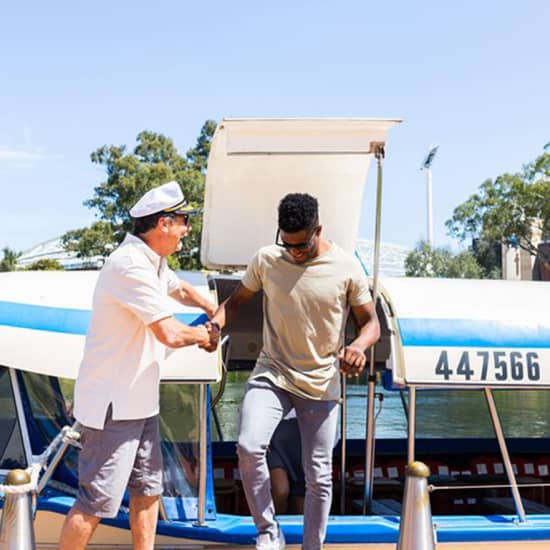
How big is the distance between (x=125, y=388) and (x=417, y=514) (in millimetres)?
1479

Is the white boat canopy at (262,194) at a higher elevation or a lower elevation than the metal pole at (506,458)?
higher

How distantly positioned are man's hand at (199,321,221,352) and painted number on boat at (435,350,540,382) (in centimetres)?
122

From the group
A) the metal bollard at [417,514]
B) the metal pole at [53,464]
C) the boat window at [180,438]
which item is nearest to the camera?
the metal bollard at [417,514]

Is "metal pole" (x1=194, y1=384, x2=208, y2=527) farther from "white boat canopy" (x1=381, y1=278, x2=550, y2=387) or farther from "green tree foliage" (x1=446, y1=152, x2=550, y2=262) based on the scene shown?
"green tree foliage" (x1=446, y1=152, x2=550, y2=262)

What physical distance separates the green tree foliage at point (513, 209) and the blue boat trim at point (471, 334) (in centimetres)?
3197

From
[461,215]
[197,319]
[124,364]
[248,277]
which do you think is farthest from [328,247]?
[461,215]

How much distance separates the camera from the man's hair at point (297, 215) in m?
4.21

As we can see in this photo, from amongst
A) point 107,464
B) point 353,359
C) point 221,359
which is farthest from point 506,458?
point 107,464

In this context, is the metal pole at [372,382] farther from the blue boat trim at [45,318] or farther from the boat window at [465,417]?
the boat window at [465,417]

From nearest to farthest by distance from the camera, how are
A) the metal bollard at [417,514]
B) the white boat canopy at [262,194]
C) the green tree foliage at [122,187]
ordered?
the metal bollard at [417,514]
the white boat canopy at [262,194]
the green tree foliage at [122,187]

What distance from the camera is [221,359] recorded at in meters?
4.80

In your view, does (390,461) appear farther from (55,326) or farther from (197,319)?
(55,326)

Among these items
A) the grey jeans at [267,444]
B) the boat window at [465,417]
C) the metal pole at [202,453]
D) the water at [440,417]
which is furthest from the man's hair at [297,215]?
the boat window at [465,417]

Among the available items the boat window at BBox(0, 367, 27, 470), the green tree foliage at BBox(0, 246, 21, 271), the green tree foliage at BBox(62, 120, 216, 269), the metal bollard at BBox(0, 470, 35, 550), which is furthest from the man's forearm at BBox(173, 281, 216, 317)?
the green tree foliage at BBox(0, 246, 21, 271)
